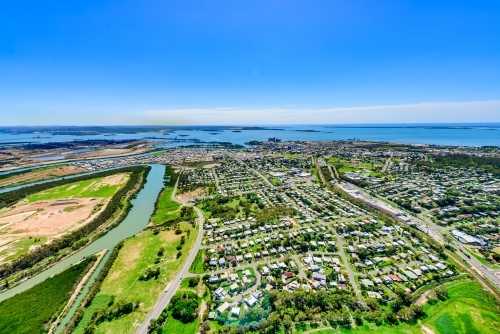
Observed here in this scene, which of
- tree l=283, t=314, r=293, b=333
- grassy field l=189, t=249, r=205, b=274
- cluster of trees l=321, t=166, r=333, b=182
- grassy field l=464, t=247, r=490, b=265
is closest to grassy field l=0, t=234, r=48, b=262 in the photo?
grassy field l=189, t=249, r=205, b=274

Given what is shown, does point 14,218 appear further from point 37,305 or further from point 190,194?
point 190,194

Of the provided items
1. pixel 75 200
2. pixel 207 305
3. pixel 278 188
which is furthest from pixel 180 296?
pixel 75 200

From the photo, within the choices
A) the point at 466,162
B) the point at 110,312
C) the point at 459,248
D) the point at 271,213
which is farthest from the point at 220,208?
the point at 466,162

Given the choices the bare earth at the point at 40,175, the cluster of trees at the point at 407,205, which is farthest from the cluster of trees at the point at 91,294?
the bare earth at the point at 40,175

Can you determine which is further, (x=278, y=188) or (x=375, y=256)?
(x=278, y=188)

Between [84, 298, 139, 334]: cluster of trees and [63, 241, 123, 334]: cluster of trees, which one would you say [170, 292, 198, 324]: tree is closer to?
[84, 298, 139, 334]: cluster of trees

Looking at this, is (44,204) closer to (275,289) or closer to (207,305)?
(207,305)
